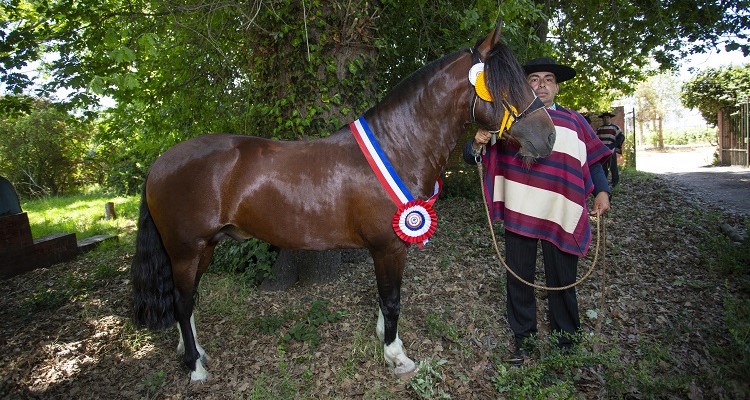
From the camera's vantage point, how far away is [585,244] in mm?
2758

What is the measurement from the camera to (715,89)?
14891 millimetres

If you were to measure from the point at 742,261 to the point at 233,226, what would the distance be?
17.2 ft

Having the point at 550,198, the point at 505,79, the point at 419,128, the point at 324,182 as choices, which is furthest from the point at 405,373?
the point at 505,79

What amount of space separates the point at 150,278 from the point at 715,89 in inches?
770

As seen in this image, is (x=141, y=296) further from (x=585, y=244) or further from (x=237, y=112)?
(x=585, y=244)

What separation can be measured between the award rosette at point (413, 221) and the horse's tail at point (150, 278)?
188cm

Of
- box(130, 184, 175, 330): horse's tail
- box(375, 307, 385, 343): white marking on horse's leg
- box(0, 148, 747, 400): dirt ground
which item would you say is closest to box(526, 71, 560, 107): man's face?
box(0, 148, 747, 400): dirt ground

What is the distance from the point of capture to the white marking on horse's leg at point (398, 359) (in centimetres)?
293

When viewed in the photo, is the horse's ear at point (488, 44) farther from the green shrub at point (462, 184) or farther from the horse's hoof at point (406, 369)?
the green shrub at point (462, 184)

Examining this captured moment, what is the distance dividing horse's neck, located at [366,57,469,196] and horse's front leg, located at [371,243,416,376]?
0.54 meters

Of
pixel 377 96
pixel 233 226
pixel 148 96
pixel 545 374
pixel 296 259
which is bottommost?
pixel 545 374

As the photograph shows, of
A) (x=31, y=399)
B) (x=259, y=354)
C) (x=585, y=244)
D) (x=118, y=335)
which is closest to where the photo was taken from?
(x=585, y=244)

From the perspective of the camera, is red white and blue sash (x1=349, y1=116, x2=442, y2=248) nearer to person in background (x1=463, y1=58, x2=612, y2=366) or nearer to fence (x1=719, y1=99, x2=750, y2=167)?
person in background (x1=463, y1=58, x2=612, y2=366)

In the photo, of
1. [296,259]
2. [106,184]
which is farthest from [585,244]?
[106,184]
